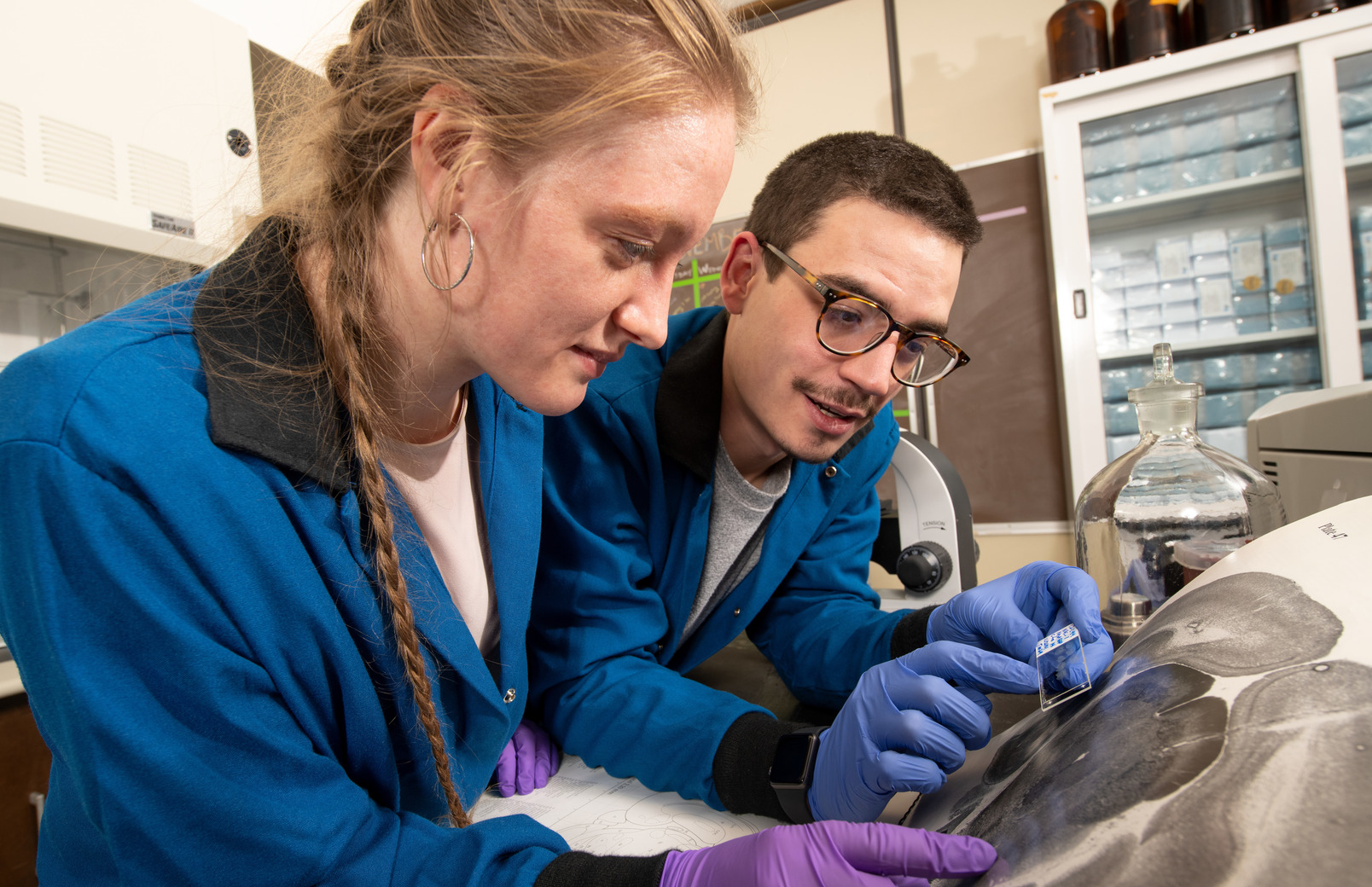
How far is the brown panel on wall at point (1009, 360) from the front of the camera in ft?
8.69

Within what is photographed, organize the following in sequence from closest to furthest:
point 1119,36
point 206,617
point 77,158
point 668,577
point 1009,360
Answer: point 206,617 → point 668,577 → point 77,158 → point 1119,36 → point 1009,360

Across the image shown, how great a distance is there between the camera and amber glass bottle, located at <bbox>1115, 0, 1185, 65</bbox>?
226 centimetres

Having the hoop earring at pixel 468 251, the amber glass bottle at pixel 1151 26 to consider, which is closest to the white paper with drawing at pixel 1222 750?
the hoop earring at pixel 468 251

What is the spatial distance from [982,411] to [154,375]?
2.73m

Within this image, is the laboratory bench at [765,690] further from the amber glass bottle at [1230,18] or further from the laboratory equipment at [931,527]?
the amber glass bottle at [1230,18]

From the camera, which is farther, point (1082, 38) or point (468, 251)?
point (1082, 38)

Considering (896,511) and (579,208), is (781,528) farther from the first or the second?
(579,208)

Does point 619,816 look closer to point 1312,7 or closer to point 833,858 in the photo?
point 833,858

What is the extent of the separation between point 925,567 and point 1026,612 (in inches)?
23.5

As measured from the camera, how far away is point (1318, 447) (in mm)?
832

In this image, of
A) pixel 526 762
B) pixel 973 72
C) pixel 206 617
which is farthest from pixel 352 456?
pixel 973 72

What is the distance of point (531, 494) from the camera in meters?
0.83

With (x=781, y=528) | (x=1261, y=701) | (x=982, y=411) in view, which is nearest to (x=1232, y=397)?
(x=982, y=411)

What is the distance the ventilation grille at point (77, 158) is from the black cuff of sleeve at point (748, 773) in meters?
1.92
